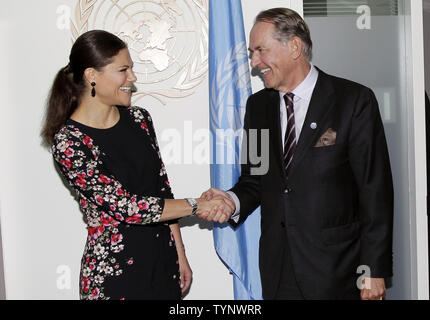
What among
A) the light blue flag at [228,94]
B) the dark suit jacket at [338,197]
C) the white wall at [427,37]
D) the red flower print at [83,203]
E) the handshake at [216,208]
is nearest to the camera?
the dark suit jacket at [338,197]

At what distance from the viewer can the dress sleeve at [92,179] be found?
7.22 feet

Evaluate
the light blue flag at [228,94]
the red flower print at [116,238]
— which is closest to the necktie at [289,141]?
the light blue flag at [228,94]

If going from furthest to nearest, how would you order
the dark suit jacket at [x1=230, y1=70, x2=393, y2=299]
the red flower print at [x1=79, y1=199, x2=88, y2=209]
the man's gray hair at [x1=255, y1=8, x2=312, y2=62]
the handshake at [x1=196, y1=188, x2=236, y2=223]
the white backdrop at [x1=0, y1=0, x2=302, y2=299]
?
the white backdrop at [x1=0, y1=0, x2=302, y2=299], the handshake at [x1=196, y1=188, x2=236, y2=223], the man's gray hair at [x1=255, y1=8, x2=312, y2=62], the red flower print at [x1=79, y1=199, x2=88, y2=209], the dark suit jacket at [x1=230, y1=70, x2=393, y2=299]

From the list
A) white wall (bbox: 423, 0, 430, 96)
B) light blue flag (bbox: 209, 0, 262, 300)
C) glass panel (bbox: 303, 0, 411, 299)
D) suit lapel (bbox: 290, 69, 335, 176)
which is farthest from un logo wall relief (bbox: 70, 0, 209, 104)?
white wall (bbox: 423, 0, 430, 96)

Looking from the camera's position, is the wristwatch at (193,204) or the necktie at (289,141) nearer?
the necktie at (289,141)

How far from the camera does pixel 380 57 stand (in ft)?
9.53

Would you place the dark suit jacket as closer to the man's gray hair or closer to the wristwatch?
the man's gray hair

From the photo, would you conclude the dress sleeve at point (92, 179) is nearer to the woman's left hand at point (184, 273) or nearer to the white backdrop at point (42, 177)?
the woman's left hand at point (184, 273)

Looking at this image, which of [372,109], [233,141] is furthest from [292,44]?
[233,141]

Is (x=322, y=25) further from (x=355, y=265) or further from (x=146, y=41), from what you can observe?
(x=355, y=265)

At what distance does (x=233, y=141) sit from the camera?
112 inches

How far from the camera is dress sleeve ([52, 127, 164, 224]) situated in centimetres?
220

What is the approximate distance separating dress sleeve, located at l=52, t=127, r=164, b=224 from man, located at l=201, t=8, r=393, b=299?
613mm

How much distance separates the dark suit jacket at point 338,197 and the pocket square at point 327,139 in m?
0.01
